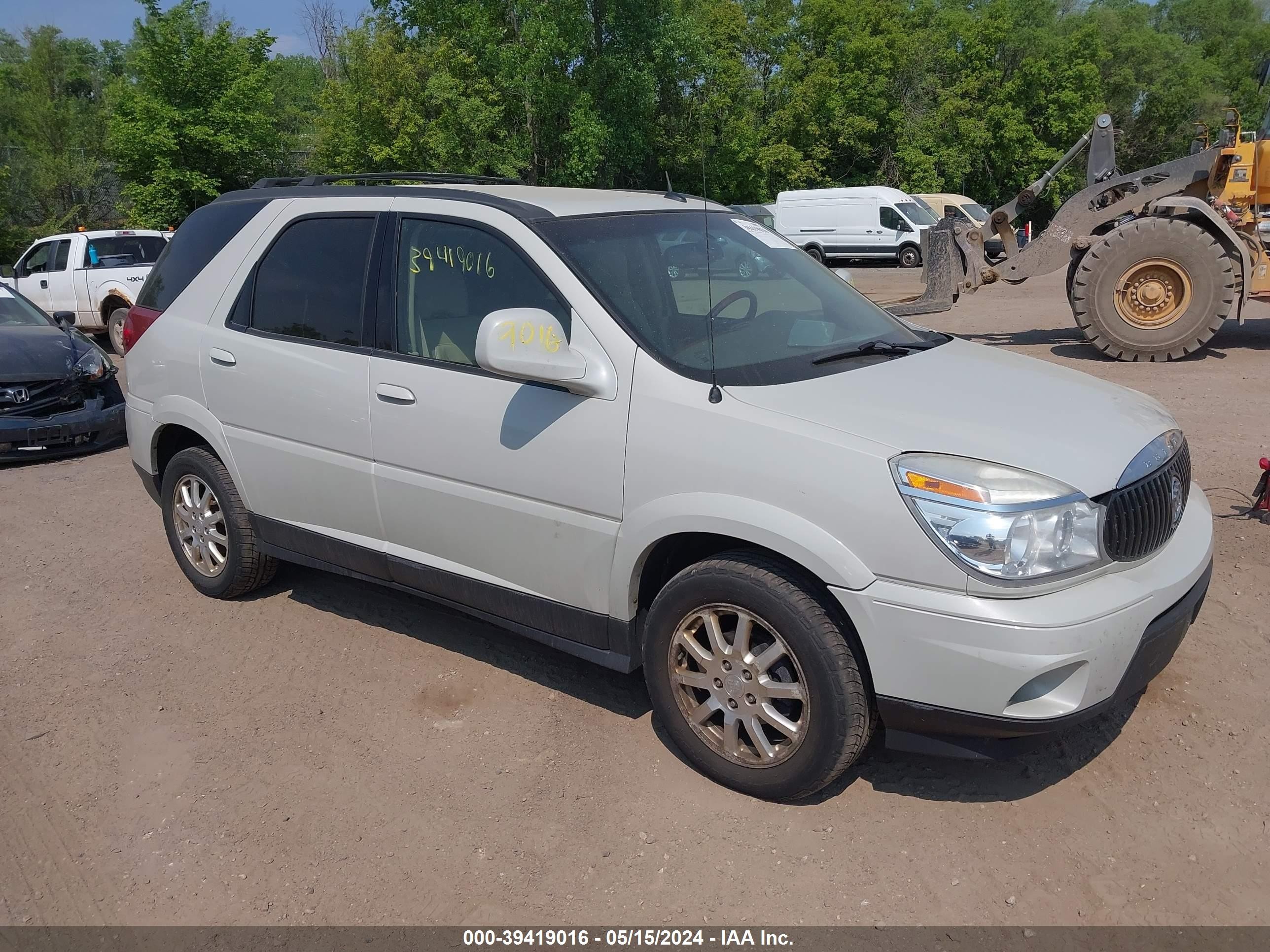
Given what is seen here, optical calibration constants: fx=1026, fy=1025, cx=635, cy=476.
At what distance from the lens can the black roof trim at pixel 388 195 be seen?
3990mm

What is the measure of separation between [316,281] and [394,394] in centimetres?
82

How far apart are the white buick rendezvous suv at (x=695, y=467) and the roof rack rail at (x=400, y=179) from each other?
0.05 m

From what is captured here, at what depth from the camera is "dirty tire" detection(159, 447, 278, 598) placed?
16.5ft

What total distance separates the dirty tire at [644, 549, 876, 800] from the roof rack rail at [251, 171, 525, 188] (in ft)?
7.57

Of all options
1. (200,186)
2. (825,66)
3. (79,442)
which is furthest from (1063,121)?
(79,442)

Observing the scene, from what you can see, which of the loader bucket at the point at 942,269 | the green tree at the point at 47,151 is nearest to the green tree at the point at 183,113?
the green tree at the point at 47,151

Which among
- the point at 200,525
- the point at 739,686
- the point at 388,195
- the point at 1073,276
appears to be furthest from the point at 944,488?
the point at 1073,276

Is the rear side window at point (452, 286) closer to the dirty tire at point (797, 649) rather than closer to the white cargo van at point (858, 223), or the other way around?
the dirty tire at point (797, 649)

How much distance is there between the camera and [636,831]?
11.0 ft

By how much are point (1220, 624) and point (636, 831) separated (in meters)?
2.88

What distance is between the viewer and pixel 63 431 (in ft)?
28.7

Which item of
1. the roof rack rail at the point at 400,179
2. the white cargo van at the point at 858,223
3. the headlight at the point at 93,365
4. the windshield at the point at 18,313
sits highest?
the white cargo van at the point at 858,223

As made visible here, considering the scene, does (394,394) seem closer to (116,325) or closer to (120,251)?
(116,325)

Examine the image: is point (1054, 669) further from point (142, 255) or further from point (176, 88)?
point (176, 88)
